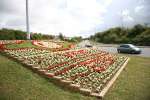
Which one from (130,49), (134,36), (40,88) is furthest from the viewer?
(134,36)

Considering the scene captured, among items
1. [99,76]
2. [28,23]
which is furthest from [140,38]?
[99,76]

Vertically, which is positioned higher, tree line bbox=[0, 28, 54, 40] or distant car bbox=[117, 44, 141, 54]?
tree line bbox=[0, 28, 54, 40]

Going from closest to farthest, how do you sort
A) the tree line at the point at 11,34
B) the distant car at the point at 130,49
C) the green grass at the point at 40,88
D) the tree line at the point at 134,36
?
1. the green grass at the point at 40,88
2. the tree line at the point at 11,34
3. the distant car at the point at 130,49
4. the tree line at the point at 134,36

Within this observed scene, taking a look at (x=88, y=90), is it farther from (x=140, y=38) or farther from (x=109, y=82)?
(x=140, y=38)

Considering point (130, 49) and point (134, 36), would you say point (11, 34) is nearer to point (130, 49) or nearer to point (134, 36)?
point (130, 49)

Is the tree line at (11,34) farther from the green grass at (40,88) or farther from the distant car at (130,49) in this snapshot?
the green grass at (40,88)

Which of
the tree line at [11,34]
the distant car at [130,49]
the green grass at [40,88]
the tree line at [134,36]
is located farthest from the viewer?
the tree line at [134,36]

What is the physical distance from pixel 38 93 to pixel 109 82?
346 centimetres

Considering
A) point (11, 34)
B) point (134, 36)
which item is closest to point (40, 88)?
point (11, 34)

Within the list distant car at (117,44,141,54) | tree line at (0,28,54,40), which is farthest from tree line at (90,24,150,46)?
tree line at (0,28,54,40)

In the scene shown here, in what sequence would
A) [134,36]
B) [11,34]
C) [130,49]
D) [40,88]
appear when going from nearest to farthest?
[40,88]
[11,34]
[130,49]
[134,36]

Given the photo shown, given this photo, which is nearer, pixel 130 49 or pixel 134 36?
pixel 130 49

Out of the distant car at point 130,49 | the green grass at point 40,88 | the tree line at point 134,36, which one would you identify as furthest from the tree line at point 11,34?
the tree line at point 134,36

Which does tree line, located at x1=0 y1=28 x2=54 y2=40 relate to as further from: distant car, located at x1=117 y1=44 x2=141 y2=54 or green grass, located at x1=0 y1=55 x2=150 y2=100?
green grass, located at x1=0 y1=55 x2=150 y2=100
